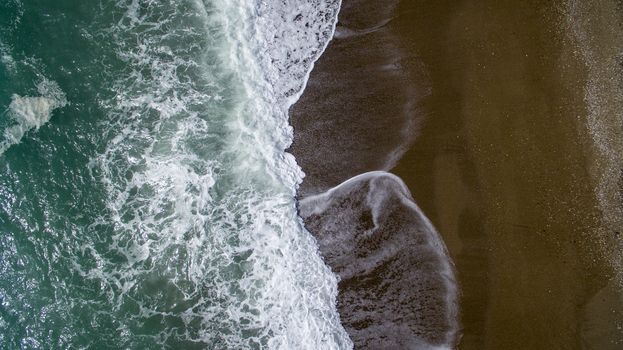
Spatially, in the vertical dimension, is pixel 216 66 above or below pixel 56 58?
below

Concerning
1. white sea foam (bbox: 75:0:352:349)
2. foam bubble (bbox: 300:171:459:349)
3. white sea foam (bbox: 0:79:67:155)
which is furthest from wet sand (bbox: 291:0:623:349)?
white sea foam (bbox: 0:79:67:155)

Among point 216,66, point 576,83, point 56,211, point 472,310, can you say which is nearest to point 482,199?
point 472,310

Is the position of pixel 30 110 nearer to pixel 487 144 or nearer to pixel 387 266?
pixel 387 266

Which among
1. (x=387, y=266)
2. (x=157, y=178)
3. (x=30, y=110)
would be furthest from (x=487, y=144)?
(x=30, y=110)

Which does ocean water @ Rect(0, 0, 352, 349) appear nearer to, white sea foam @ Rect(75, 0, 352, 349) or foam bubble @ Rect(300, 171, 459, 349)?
white sea foam @ Rect(75, 0, 352, 349)

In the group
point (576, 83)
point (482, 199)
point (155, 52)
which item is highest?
point (155, 52)

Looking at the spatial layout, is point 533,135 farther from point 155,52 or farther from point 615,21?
point 155,52

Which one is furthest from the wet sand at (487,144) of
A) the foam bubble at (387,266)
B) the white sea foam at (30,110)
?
the white sea foam at (30,110)

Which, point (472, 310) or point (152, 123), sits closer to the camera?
point (472, 310)
